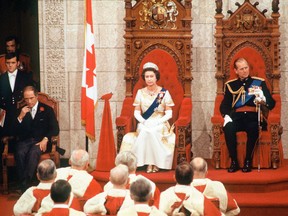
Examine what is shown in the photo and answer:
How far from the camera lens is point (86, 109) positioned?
923 centimetres

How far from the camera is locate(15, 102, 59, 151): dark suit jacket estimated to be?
8984mm

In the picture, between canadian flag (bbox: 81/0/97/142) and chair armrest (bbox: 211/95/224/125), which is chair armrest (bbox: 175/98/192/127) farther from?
canadian flag (bbox: 81/0/97/142)

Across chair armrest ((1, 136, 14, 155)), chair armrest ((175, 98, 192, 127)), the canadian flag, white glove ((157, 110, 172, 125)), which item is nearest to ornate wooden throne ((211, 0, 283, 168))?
chair armrest ((175, 98, 192, 127))

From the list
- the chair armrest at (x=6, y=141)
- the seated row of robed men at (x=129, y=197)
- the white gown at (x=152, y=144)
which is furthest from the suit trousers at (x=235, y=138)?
the chair armrest at (x=6, y=141)

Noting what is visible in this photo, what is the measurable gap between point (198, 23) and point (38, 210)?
436 cm

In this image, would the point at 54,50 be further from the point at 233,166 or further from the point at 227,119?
the point at 233,166

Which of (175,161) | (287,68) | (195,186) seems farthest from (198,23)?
(195,186)

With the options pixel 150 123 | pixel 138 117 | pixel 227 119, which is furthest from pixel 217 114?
pixel 138 117

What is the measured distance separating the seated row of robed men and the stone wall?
3507 mm

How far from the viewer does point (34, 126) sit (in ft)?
29.6

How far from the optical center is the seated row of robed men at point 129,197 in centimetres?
544

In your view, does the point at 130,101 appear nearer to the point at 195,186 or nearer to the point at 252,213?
the point at 252,213

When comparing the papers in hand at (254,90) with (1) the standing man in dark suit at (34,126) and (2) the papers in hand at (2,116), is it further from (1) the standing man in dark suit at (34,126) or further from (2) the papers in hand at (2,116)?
(2) the papers in hand at (2,116)

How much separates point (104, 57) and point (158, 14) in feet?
3.23
